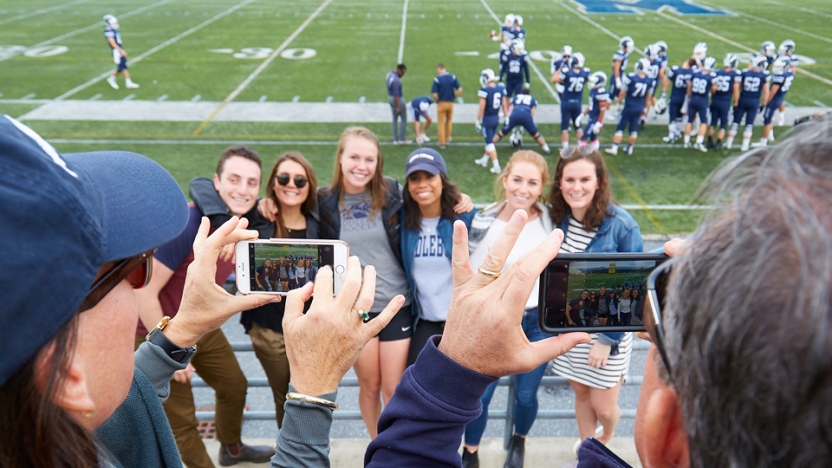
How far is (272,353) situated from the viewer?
3.39 metres

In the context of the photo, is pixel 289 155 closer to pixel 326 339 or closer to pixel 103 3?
pixel 326 339

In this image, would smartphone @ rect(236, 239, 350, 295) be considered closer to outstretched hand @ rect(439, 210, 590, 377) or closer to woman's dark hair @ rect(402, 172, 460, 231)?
woman's dark hair @ rect(402, 172, 460, 231)

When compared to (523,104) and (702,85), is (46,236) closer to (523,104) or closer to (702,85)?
(523,104)

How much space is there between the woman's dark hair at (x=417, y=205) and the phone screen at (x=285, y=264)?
1.06 meters

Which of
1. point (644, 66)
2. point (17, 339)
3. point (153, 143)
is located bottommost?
point (153, 143)

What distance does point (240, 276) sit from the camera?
99.3 inches

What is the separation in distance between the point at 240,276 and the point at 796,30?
2700 centimetres

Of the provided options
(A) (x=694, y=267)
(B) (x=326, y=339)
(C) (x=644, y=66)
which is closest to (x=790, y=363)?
(A) (x=694, y=267)

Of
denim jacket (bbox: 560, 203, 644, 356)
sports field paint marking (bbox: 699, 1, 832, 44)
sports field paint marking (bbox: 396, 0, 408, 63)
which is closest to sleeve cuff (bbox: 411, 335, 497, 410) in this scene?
denim jacket (bbox: 560, 203, 644, 356)

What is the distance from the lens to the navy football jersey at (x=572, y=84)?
1034 cm

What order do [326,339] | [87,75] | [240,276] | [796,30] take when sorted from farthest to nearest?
[796,30] → [87,75] → [240,276] → [326,339]

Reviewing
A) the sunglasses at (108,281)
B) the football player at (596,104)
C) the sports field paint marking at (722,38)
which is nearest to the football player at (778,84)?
the football player at (596,104)

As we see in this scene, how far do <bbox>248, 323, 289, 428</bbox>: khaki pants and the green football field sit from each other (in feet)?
18.1

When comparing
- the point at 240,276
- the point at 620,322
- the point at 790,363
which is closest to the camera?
the point at 790,363
